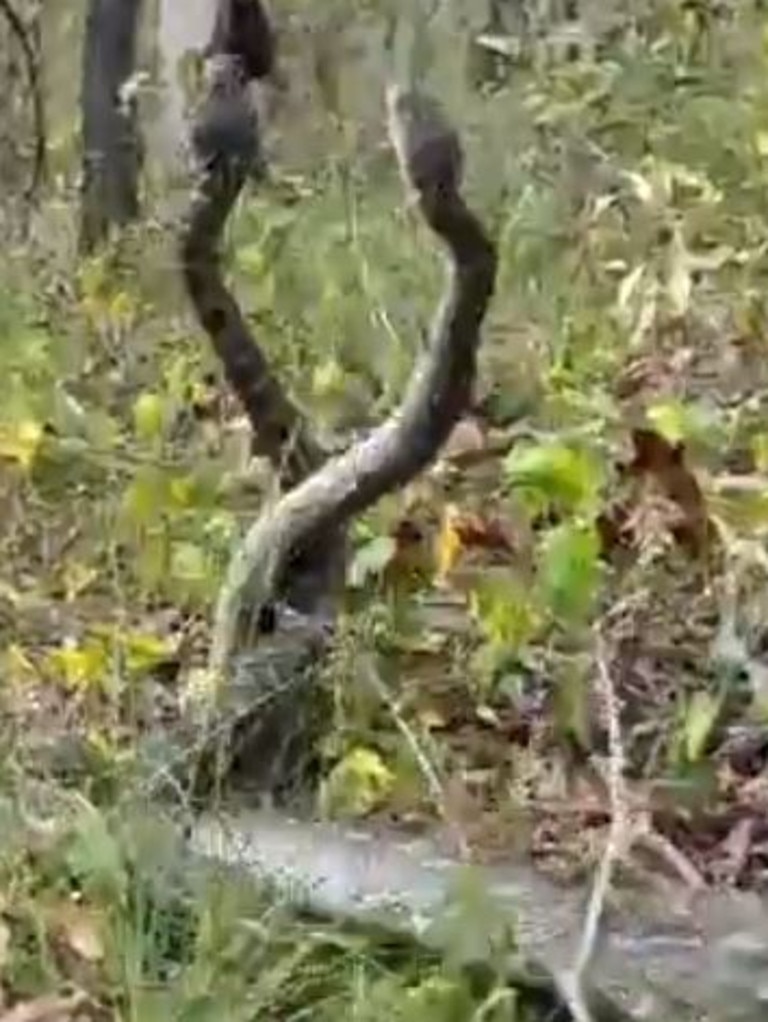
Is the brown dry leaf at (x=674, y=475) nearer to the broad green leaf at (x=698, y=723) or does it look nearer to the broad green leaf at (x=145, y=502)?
the broad green leaf at (x=698, y=723)

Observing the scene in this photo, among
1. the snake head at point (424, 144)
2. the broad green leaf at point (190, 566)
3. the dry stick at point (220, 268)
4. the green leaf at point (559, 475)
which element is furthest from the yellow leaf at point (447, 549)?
the snake head at point (424, 144)

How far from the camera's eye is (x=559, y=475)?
Answer: 3.41 meters

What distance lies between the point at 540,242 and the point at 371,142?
104 cm

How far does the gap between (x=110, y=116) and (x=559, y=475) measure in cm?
343

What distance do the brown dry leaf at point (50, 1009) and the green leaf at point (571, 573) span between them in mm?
860

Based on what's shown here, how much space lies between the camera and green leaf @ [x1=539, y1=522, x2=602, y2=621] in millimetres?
3367

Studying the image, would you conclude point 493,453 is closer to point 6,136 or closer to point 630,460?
point 630,460

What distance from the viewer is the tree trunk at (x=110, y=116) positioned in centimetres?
636

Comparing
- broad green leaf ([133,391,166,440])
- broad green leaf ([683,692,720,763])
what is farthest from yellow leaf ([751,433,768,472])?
broad green leaf ([133,391,166,440])

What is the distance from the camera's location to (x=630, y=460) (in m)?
3.61

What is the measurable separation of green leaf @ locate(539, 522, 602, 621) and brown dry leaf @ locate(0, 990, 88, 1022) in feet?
2.82

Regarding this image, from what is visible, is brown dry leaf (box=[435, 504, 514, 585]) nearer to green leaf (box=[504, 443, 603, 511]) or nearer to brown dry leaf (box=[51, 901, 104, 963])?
green leaf (box=[504, 443, 603, 511])

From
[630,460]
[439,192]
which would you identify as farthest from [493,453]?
[439,192]

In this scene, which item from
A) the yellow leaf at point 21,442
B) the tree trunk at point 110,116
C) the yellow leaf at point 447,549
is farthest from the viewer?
the tree trunk at point 110,116
